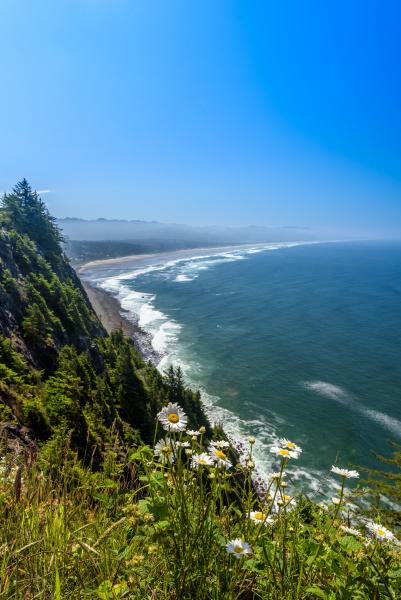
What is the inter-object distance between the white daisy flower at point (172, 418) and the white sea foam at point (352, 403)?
42.0m

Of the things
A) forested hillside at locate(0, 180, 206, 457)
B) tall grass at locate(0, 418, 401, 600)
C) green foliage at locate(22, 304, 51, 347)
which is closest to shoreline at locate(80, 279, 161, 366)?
forested hillside at locate(0, 180, 206, 457)

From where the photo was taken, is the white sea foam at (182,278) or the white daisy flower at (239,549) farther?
the white sea foam at (182,278)

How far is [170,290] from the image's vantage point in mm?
109000

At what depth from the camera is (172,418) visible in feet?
7.63

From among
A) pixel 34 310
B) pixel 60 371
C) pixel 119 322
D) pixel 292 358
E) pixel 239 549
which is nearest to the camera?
pixel 239 549

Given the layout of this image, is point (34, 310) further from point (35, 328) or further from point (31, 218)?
point (31, 218)

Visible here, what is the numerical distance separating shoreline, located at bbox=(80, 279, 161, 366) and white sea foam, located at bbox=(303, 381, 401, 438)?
2583cm

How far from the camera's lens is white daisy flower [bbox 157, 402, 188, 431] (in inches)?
85.5

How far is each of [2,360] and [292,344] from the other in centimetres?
5289

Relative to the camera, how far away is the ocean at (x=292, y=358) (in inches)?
1378

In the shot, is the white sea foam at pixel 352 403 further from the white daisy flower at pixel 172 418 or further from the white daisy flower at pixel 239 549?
the white daisy flower at pixel 172 418

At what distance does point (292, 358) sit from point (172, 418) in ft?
185

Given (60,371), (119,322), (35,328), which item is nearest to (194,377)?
(35,328)

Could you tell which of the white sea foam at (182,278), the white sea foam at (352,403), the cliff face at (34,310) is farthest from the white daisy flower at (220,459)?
the white sea foam at (182,278)
